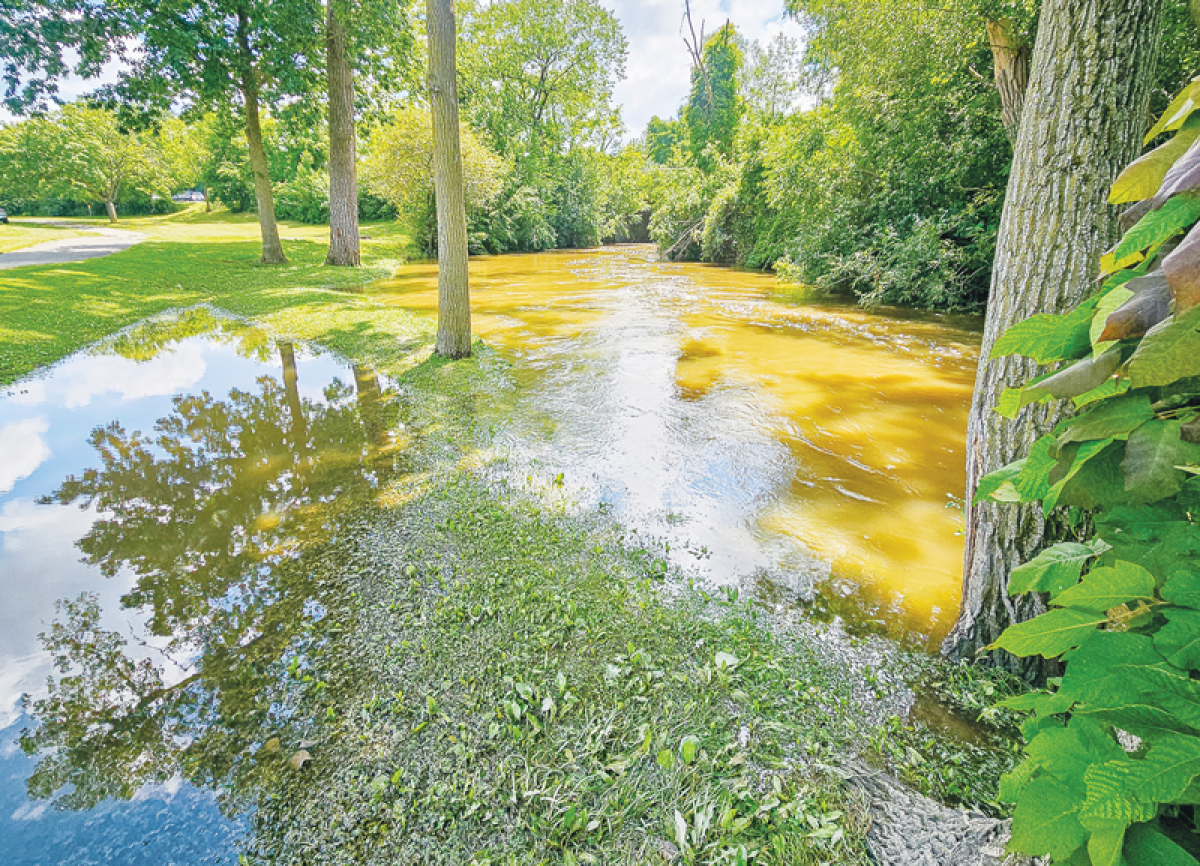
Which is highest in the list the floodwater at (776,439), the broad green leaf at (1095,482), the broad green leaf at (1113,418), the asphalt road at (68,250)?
the asphalt road at (68,250)

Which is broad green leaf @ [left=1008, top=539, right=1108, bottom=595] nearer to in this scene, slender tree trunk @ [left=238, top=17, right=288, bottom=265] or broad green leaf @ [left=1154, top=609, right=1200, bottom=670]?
broad green leaf @ [left=1154, top=609, right=1200, bottom=670]

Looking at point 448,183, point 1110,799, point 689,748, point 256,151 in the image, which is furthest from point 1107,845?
point 256,151

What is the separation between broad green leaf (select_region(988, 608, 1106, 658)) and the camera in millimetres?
937

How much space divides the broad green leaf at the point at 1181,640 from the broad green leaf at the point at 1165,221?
0.63m

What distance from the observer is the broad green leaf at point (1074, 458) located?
1.04 metres

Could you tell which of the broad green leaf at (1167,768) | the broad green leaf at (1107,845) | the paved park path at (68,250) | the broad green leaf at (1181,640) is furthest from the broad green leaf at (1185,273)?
the paved park path at (68,250)

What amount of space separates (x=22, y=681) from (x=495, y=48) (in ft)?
124

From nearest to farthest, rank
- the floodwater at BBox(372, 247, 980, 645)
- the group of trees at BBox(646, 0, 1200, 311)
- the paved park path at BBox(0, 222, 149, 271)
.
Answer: the floodwater at BBox(372, 247, 980, 645) < the group of trees at BBox(646, 0, 1200, 311) < the paved park path at BBox(0, 222, 149, 271)

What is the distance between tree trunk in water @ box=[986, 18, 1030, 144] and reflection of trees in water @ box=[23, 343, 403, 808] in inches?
417

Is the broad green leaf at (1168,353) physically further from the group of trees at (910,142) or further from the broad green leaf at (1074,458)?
the group of trees at (910,142)

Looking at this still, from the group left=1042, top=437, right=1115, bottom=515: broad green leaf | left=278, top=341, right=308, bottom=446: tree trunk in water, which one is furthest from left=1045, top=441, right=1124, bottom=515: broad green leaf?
left=278, top=341, right=308, bottom=446: tree trunk in water

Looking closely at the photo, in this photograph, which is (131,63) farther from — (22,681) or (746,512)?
(746,512)

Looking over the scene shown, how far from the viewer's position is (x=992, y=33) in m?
8.50

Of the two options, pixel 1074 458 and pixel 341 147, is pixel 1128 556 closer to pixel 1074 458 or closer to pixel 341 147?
pixel 1074 458
